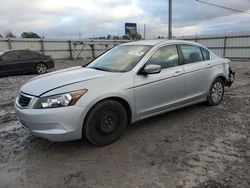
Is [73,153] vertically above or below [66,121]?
below

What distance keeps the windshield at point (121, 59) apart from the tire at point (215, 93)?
1.99 metres

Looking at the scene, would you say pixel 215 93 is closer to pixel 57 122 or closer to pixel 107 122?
pixel 107 122

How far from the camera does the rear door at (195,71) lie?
5363 millimetres

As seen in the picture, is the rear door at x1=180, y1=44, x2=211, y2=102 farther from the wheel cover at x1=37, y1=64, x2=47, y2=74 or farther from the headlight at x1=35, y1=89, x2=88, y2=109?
the wheel cover at x1=37, y1=64, x2=47, y2=74

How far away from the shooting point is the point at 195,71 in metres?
5.47

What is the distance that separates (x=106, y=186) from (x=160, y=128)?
205cm

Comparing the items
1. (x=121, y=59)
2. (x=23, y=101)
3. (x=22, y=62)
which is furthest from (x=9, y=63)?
(x=23, y=101)

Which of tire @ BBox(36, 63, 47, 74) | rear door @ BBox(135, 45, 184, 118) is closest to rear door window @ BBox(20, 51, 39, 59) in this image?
tire @ BBox(36, 63, 47, 74)

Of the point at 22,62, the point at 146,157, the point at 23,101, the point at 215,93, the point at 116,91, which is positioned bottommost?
the point at 146,157

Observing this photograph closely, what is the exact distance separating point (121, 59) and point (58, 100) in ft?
5.38

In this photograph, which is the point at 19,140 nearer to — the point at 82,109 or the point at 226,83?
the point at 82,109

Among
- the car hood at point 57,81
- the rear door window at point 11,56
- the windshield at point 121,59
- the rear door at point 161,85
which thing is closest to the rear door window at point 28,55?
the rear door window at point 11,56

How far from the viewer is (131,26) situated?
3591 cm

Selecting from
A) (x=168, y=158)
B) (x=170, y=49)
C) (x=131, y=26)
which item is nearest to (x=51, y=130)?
(x=168, y=158)
